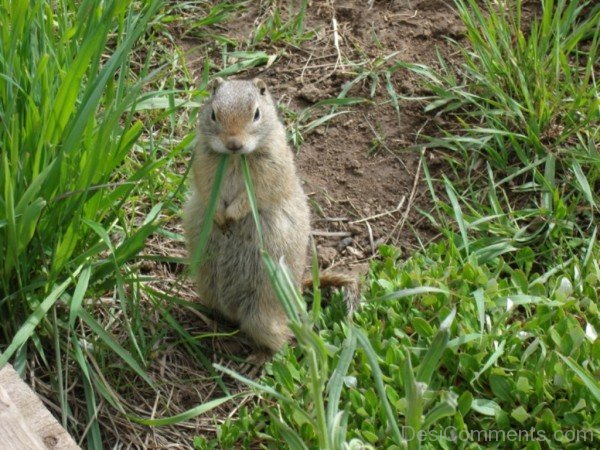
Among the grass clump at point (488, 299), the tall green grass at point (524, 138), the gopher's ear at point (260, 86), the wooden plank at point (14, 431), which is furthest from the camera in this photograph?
the tall green grass at point (524, 138)

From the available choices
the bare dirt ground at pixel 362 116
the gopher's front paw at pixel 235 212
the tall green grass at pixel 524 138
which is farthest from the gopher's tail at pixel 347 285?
the tall green grass at pixel 524 138

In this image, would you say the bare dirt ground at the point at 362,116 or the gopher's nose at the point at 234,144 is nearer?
the gopher's nose at the point at 234,144

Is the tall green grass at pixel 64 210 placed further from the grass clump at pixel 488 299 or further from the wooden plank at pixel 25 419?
the grass clump at pixel 488 299

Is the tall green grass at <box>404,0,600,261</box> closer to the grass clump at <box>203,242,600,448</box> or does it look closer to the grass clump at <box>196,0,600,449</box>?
the grass clump at <box>196,0,600,449</box>

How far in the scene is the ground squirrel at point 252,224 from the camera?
3748 mm

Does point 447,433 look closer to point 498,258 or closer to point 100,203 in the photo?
point 498,258

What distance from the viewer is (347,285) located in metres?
3.92

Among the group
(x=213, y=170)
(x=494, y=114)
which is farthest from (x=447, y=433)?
(x=494, y=114)

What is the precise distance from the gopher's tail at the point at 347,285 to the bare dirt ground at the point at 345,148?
30 cm

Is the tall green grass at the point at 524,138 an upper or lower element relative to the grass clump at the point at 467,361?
upper

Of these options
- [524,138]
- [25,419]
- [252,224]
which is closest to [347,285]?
[252,224]

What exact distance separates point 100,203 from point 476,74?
2.11m

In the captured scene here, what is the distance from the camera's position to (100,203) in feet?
11.7

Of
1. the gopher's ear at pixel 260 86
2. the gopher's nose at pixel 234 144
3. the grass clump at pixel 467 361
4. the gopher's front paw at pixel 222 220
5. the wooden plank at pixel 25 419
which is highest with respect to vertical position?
the gopher's ear at pixel 260 86
